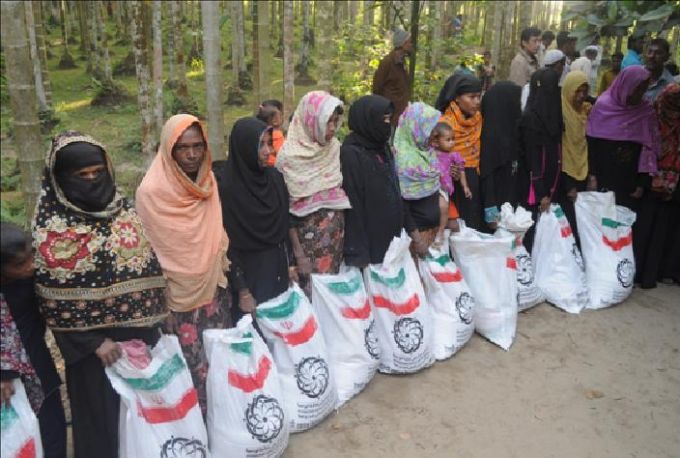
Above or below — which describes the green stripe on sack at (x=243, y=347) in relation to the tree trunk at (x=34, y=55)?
below

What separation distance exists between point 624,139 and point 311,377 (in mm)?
3302

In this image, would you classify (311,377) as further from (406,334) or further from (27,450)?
(27,450)

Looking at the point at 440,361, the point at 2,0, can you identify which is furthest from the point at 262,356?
the point at 2,0

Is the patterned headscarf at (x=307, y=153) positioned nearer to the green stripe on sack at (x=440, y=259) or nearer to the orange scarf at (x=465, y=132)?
the green stripe on sack at (x=440, y=259)

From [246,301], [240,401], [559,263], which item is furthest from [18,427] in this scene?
[559,263]

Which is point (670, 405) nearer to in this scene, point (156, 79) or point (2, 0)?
point (2, 0)

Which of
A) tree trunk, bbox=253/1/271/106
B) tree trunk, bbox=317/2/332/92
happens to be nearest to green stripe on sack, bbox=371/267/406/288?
tree trunk, bbox=253/1/271/106

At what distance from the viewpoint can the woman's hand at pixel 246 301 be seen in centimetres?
297

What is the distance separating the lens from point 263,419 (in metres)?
2.74

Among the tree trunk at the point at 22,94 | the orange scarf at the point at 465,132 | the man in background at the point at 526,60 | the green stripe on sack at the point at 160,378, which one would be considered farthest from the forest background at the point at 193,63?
the green stripe on sack at the point at 160,378

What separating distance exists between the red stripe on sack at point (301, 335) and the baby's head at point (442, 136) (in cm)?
151

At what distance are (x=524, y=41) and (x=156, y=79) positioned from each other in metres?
4.76

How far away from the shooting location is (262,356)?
2855mm

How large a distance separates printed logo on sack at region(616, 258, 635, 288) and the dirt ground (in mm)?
379
